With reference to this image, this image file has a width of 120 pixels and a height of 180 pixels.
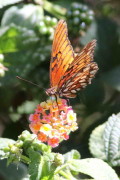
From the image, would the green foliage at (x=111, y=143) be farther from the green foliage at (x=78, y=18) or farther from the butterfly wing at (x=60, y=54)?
the green foliage at (x=78, y=18)

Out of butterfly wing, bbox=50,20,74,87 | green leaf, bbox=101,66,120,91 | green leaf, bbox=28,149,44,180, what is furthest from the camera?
green leaf, bbox=101,66,120,91

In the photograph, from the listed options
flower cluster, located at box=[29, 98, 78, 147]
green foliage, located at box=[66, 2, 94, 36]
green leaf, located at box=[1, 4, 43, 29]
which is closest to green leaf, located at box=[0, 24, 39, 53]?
green leaf, located at box=[1, 4, 43, 29]

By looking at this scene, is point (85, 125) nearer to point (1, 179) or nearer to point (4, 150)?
point (1, 179)

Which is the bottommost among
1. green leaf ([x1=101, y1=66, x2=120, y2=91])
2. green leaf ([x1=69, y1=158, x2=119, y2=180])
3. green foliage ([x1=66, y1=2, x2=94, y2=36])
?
green leaf ([x1=69, y1=158, x2=119, y2=180])

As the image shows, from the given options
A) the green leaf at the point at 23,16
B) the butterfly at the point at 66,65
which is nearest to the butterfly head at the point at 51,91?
the butterfly at the point at 66,65

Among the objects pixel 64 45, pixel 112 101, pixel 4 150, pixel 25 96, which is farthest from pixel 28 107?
pixel 4 150

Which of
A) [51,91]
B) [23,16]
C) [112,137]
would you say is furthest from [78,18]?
[112,137]

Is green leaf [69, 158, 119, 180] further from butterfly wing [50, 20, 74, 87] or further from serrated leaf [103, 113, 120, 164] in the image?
butterfly wing [50, 20, 74, 87]
